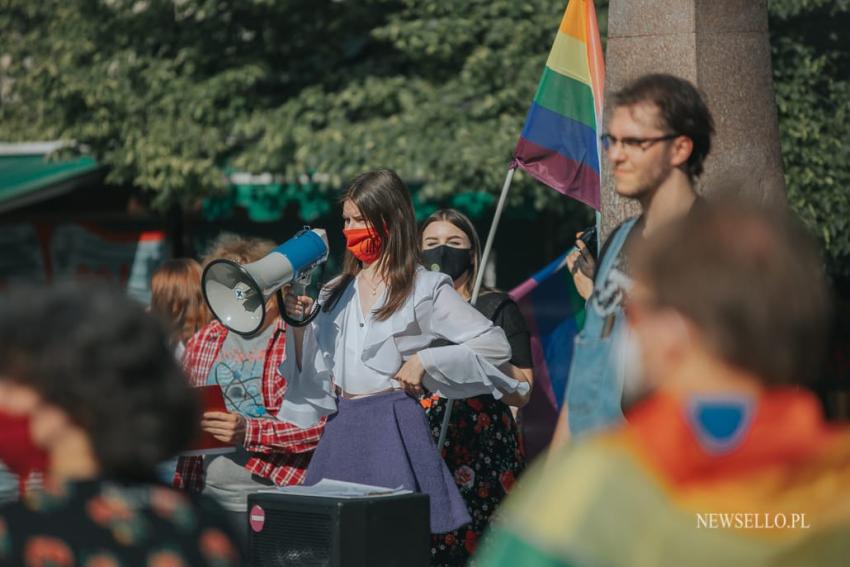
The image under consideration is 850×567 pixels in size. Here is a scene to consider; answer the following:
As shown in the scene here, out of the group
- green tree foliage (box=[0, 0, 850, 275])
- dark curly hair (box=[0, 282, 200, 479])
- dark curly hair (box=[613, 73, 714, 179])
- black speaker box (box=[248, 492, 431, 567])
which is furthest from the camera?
green tree foliage (box=[0, 0, 850, 275])

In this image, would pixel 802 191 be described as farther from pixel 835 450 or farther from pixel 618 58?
pixel 835 450

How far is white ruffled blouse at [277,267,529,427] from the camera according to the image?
4.67m

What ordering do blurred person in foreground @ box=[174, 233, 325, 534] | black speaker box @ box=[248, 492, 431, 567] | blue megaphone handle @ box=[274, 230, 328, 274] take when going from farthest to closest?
blurred person in foreground @ box=[174, 233, 325, 534]
blue megaphone handle @ box=[274, 230, 328, 274]
black speaker box @ box=[248, 492, 431, 567]

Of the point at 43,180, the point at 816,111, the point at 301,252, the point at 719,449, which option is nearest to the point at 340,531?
the point at 301,252

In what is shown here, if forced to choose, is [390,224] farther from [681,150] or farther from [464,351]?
[681,150]

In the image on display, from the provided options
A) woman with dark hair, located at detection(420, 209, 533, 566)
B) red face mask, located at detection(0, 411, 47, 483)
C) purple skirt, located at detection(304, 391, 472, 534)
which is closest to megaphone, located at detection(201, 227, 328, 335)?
purple skirt, located at detection(304, 391, 472, 534)

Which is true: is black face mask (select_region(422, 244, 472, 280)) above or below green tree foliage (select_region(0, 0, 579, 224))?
below

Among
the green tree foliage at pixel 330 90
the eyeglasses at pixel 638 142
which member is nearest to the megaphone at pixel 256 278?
the eyeglasses at pixel 638 142

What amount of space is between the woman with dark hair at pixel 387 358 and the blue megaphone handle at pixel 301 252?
12 cm

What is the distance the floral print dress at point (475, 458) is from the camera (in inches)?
209

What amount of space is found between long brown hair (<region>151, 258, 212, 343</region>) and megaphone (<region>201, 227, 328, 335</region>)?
1.17 metres

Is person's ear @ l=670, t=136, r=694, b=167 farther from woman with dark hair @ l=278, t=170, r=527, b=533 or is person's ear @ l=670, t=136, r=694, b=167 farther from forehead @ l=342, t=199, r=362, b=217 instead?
forehead @ l=342, t=199, r=362, b=217

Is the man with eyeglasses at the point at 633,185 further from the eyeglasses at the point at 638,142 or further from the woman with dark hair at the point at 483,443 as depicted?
the woman with dark hair at the point at 483,443

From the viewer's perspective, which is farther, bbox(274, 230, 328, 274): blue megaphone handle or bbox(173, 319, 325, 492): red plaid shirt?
bbox(173, 319, 325, 492): red plaid shirt
